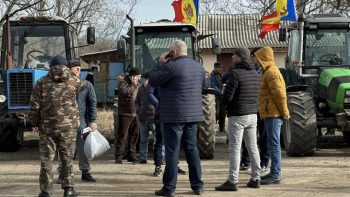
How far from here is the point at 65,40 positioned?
1363 centimetres

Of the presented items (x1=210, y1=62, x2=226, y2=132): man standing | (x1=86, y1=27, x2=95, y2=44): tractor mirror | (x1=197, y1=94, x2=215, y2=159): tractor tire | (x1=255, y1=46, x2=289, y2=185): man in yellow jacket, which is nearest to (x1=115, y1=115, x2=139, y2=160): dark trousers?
(x1=197, y1=94, x2=215, y2=159): tractor tire

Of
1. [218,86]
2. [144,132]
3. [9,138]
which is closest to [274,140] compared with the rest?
[144,132]

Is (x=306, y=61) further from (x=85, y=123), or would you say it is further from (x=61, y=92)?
(x=61, y=92)

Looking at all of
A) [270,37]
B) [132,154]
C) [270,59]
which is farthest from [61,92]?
[270,37]

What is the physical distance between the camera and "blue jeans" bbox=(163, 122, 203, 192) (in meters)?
7.78

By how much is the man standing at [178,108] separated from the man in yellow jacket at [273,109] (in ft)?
3.61

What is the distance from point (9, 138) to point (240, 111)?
6610mm

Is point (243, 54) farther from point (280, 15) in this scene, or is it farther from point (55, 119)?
point (280, 15)

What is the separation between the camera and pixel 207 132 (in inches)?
432

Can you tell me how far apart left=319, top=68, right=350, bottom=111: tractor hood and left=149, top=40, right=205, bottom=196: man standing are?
13.6 feet

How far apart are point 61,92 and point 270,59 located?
2.81 meters

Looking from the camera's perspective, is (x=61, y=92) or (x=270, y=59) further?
(x=270, y=59)

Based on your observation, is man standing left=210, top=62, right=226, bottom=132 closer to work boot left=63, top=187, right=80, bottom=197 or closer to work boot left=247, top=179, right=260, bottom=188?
work boot left=247, top=179, right=260, bottom=188

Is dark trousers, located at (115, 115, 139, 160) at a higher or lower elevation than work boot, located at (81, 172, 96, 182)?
higher
